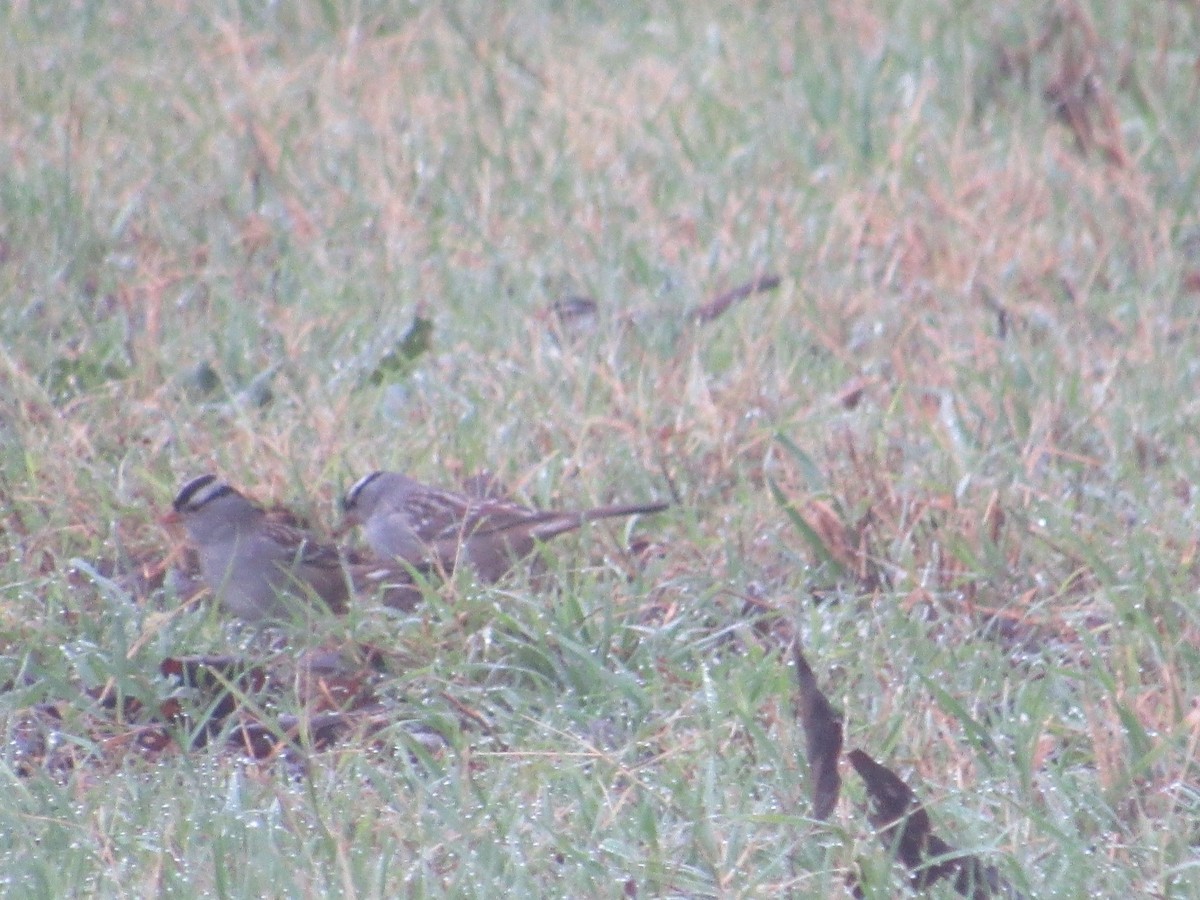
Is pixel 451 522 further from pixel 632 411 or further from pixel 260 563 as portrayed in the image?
pixel 632 411

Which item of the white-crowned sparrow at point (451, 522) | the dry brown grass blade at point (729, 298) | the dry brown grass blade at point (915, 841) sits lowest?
the dry brown grass blade at point (729, 298)

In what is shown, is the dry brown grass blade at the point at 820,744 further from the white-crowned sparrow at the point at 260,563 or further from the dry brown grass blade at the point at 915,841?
the white-crowned sparrow at the point at 260,563

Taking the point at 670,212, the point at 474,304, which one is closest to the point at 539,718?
the point at 474,304

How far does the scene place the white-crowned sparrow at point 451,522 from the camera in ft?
16.3

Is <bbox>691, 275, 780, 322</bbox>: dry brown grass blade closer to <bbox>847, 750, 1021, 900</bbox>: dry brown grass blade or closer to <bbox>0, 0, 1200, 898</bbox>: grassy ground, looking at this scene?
<bbox>0, 0, 1200, 898</bbox>: grassy ground

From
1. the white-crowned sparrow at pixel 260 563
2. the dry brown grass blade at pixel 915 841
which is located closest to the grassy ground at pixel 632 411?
the dry brown grass blade at pixel 915 841

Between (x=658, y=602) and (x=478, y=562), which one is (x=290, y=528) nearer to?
(x=478, y=562)

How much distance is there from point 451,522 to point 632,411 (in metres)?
0.74

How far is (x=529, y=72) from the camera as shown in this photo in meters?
8.12

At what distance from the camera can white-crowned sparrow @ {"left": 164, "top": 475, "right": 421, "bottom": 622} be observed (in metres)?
4.74

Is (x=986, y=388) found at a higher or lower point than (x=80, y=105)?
lower

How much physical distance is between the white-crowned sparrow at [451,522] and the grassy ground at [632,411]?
0.12 meters

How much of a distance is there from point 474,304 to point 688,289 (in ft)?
2.28

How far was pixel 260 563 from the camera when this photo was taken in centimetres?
475
